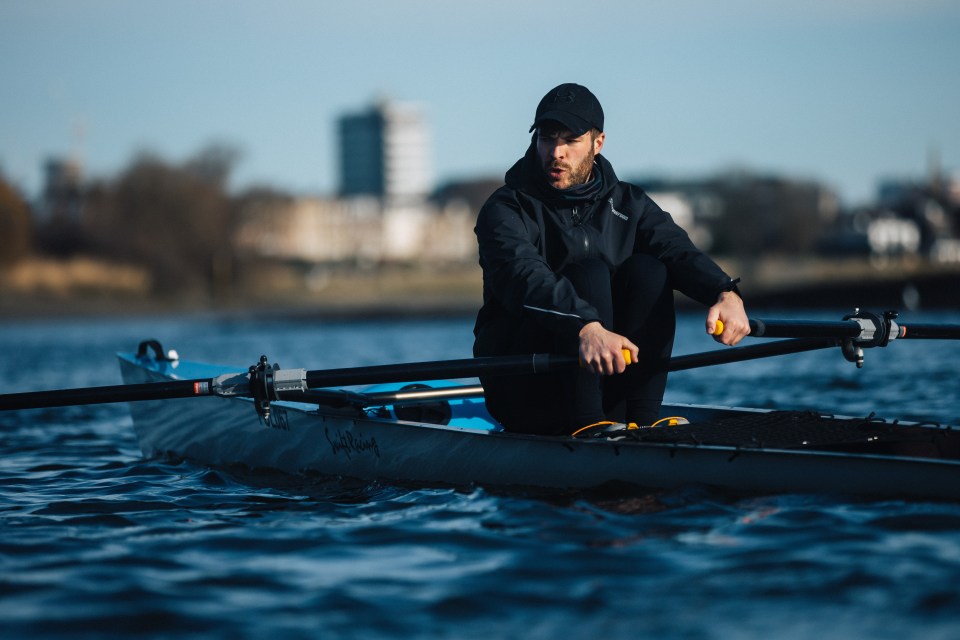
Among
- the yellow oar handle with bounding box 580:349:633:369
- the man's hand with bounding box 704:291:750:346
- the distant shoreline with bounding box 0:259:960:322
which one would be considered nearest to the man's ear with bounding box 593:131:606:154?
the man's hand with bounding box 704:291:750:346

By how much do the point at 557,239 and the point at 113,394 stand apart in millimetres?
2350

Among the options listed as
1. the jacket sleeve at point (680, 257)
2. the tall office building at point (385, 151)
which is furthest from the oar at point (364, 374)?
the tall office building at point (385, 151)

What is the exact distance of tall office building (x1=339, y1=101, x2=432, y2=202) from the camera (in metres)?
170

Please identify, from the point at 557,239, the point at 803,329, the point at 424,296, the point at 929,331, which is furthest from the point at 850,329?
the point at 424,296

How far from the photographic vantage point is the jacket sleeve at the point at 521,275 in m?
4.95

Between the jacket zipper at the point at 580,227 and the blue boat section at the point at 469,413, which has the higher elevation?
the jacket zipper at the point at 580,227

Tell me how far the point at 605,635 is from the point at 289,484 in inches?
128

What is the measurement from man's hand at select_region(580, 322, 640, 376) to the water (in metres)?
0.63

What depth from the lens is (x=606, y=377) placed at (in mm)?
5523

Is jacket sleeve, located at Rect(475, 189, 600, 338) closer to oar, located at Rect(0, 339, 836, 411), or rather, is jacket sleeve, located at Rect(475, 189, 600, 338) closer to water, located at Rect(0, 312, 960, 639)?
oar, located at Rect(0, 339, 836, 411)

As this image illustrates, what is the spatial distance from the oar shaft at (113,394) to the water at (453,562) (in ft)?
1.73

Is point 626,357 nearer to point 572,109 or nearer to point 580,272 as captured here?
point 580,272

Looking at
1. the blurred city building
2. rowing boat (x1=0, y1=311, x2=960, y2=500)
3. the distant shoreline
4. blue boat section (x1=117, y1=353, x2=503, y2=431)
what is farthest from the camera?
the blurred city building

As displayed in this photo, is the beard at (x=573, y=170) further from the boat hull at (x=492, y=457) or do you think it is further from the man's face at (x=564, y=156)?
the boat hull at (x=492, y=457)
